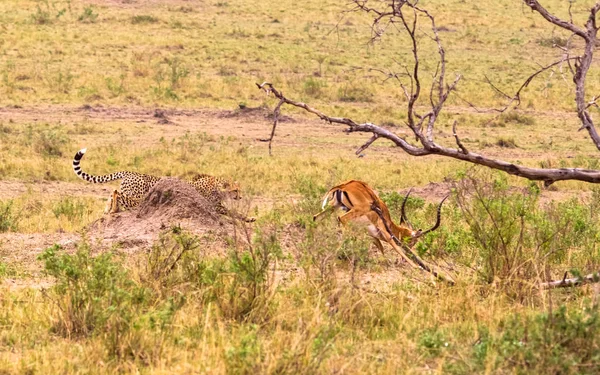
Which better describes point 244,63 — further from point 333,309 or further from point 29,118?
point 333,309

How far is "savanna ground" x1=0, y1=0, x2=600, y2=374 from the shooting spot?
4.82 metres

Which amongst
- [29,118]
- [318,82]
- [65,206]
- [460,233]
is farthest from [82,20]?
[460,233]

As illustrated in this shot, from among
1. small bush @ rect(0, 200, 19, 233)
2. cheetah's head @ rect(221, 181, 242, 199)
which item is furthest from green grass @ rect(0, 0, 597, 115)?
small bush @ rect(0, 200, 19, 233)

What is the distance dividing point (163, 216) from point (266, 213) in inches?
72.9

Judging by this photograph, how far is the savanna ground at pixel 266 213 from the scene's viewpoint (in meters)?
4.82

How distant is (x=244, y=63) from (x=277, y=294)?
19164 mm

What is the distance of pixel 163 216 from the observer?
339 inches

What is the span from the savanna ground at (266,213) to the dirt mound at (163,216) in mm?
126

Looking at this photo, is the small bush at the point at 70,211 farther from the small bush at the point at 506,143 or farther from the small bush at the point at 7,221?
the small bush at the point at 506,143

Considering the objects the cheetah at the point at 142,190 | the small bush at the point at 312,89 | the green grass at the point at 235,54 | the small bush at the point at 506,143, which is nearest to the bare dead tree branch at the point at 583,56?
the cheetah at the point at 142,190

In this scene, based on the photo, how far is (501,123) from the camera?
1939 centimetres

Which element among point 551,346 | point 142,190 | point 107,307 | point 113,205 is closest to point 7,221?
point 113,205

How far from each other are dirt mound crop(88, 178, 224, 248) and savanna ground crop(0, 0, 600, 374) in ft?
0.41

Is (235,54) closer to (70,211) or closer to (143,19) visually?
(143,19)
